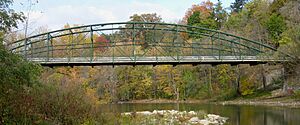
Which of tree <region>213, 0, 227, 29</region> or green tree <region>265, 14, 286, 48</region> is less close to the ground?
tree <region>213, 0, 227, 29</region>

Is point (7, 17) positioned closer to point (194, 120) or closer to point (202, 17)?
point (194, 120)

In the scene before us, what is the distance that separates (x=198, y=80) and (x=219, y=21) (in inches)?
911

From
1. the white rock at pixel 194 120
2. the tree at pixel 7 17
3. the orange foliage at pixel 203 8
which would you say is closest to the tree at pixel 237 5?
the orange foliage at pixel 203 8

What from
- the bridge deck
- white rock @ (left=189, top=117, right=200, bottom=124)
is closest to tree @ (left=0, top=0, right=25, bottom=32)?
white rock @ (left=189, top=117, right=200, bottom=124)

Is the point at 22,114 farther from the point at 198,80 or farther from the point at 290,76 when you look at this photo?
the point at 198,80

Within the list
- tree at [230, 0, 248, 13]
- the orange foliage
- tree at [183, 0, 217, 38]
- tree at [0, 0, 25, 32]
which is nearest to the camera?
tree at [0, 0, 25, 32]

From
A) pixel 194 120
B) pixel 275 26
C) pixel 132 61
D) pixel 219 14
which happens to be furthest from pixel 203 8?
pixel 194 120

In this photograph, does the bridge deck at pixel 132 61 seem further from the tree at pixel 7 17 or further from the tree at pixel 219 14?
the tree at pixel 219 14

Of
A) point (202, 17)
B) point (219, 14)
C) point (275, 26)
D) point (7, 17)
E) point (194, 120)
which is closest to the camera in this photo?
point (7, 17)

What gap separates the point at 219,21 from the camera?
8088cm

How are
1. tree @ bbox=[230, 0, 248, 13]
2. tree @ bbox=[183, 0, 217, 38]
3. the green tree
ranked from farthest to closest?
1. tree @ bbox=[230, 0, 248, 13]
2. tree @ bbox=[183, 0, 217, 38]
3. the green tree

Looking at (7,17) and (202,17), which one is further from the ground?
(202,17)

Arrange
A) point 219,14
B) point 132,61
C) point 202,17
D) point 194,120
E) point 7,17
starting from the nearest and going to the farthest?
point 7,17 → point 194,120 → point 132,61 → point 202,17 → point 219,14

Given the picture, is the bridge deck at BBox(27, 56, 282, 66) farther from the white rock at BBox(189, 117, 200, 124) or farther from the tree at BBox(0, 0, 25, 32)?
the tree at BBox(0, 0, 25, 32)
